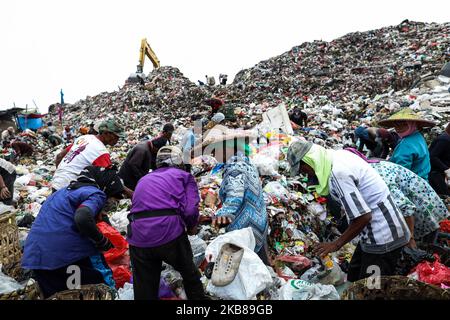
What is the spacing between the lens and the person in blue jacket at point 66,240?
6.86 ft

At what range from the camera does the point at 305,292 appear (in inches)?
85.6

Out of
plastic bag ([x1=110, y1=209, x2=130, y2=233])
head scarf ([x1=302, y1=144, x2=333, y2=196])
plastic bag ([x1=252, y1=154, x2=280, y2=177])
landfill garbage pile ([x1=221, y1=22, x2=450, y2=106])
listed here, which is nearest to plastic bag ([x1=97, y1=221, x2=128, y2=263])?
plastic bag ([x1=110, y1=209, x2=130, y2=233])

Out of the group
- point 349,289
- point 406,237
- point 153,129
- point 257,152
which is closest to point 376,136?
point 257,152

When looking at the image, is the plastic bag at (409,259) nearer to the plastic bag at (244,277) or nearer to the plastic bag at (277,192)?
the plastic bag at (244,277)

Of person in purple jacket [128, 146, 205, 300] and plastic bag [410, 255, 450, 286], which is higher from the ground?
person in purple jacket [128, 146, 205, 300]

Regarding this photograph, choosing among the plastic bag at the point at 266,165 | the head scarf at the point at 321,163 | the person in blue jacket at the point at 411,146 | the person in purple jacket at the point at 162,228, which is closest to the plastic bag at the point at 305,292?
the person in purple jacket at the point at 162,228

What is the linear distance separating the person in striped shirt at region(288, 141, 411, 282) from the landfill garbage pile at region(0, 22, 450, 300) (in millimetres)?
402

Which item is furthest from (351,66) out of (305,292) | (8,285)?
(8,285)

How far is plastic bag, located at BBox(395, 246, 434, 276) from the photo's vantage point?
2607 mm

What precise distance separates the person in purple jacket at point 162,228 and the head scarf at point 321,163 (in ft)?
2.47

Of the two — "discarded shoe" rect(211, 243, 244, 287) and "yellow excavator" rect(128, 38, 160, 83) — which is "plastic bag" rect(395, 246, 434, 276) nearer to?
"discarded shoe" rect(211, 243, 244, 287)

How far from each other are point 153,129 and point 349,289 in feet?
34.2

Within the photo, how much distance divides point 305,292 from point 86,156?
2103 mm

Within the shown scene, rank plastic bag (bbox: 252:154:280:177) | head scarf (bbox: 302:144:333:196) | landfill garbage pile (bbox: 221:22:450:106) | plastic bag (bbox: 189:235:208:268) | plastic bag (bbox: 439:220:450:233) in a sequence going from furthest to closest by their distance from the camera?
landfill garbage pile (bbox: 221:22:450:106)
plastic bag (bbox: 252:154:280:177)
plastic bag (bbox: 439:220:450:233)
plastic bag (bbox: 189:235:208:268)
head scarf (bbox: 302:144:333:196)
